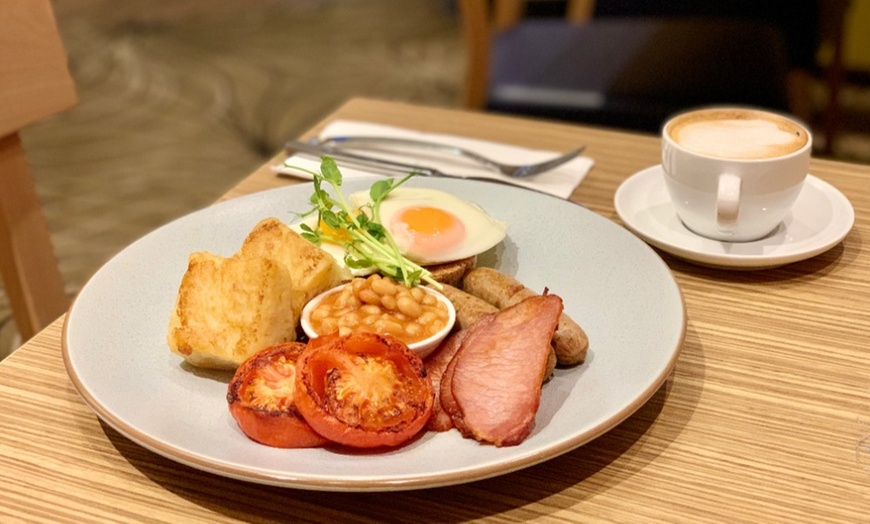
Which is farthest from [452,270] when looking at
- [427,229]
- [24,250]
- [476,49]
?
[476,49]

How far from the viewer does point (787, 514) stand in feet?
2.48

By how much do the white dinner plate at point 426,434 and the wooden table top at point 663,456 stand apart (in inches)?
1.9

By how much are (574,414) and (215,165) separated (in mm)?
3082

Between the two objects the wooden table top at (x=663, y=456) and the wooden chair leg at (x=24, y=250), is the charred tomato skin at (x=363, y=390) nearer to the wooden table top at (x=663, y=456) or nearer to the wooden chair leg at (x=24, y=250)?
the wooden table top at (x=663, y=456)

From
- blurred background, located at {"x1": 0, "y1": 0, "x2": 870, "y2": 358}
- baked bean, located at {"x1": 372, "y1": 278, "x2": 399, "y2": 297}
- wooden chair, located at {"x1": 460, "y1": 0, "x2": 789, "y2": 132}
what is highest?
baked bean, located at {"x1": 372, "y1": 278, "x2": 399, "y2": 297}

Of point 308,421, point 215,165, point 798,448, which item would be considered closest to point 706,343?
point 798,448

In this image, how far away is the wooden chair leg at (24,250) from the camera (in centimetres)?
148

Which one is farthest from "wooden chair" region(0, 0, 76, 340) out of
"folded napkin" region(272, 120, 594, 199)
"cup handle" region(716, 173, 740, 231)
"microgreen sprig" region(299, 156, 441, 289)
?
"cup handle" region(716, 173, 740, 231)

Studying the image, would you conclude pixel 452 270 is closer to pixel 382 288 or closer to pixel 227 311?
pixel 382 288

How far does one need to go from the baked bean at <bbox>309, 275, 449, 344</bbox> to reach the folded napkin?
437mm

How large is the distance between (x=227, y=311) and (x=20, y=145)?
0.82m

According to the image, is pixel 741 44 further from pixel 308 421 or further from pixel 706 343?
pixel 308 421

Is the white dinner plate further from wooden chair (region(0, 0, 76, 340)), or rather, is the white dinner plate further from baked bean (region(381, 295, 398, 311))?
wooden chair (region(0, 0, 76, 340))

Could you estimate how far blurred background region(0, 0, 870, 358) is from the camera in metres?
3.25
